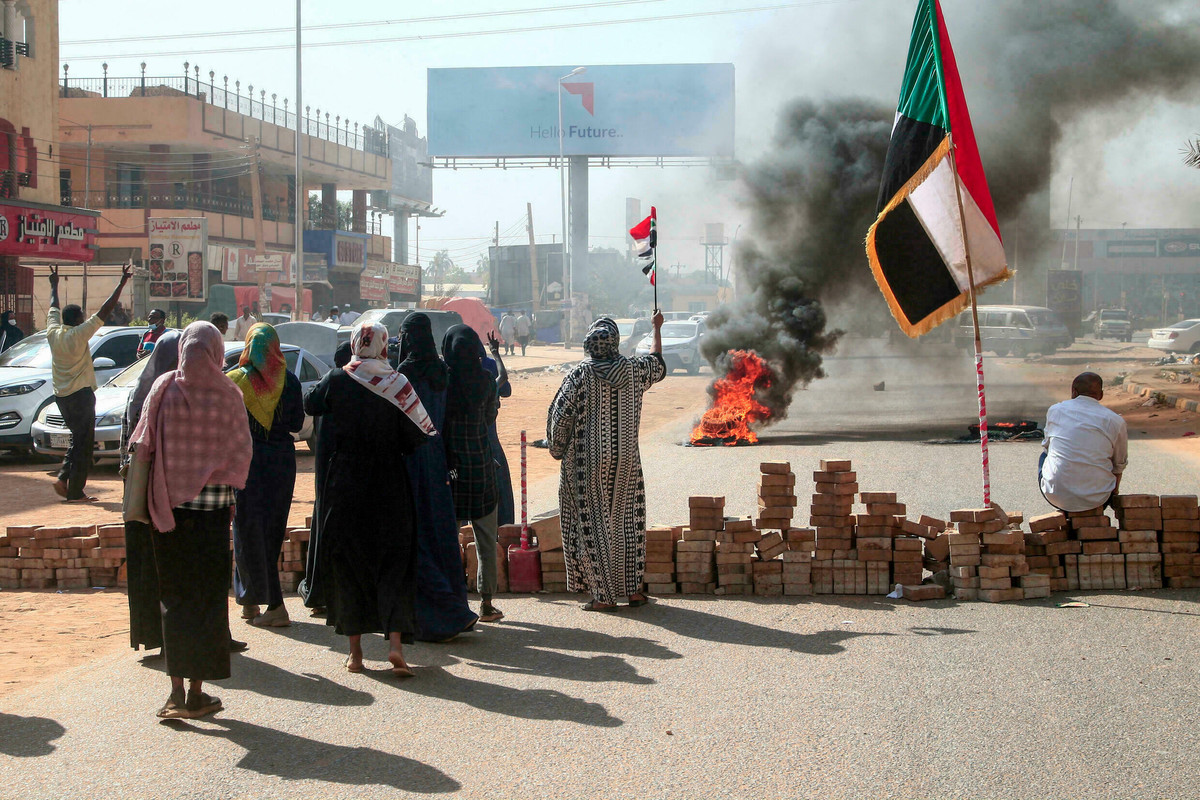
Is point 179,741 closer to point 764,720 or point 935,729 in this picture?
point 764,720

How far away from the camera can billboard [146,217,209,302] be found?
102 ft

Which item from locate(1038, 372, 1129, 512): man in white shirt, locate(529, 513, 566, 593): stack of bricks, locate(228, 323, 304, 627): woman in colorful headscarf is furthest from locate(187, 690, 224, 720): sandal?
locate(1038, 372, 1129, 512): man in white shirt

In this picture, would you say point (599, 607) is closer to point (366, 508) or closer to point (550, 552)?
point (550, 552)

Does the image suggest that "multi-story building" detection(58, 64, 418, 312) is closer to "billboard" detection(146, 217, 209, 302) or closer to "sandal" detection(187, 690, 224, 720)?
"billboard" detection(146, 217, 209, 302)

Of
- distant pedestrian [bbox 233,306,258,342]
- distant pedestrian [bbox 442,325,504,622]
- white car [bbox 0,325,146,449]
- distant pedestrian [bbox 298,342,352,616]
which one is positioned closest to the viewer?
distant pedestrian [bbox 298,342,352,616]

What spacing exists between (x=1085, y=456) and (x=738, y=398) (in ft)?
35.5

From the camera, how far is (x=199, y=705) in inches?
192

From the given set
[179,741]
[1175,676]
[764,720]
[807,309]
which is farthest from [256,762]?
[807,309]

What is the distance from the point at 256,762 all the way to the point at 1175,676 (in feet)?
13.4

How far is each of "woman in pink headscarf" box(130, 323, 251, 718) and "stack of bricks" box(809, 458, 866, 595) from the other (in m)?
3.76

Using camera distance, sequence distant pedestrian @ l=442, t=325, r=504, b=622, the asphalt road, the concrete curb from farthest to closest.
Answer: the concrete curb
distant pedestrian @ l=442, t=325, r=504, b=622
the asphalt road

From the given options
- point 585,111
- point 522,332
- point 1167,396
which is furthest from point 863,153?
point 585,111

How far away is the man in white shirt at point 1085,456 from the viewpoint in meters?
6.90

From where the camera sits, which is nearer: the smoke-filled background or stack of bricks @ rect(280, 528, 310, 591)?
stack of bricks @ rect(280, 528, 310, 591)
